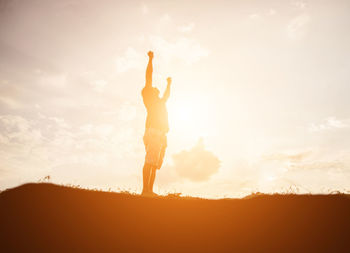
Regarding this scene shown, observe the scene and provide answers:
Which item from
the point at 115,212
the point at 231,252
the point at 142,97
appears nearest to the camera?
the point at 231,252

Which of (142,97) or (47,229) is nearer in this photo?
(47,229)

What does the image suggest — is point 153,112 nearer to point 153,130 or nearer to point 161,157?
point 153,130

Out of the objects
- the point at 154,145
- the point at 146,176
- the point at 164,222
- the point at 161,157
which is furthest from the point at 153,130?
the point at 164,222

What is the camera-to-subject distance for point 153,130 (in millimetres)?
10117

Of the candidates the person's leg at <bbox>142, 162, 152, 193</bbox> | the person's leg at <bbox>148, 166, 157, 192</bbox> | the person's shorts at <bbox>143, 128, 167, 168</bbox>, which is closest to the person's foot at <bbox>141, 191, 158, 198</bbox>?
the person's leg at <bbox>142, 162, 152, 193</bbox>

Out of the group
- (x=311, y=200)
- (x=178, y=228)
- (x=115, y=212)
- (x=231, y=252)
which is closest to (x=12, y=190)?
(x=115, y=212)

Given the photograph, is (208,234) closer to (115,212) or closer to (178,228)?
(178,228)

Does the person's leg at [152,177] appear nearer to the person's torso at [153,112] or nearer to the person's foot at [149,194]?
the person's foot at [149,194]

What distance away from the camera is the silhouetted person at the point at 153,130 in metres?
9.73

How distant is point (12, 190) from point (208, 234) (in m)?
5.49

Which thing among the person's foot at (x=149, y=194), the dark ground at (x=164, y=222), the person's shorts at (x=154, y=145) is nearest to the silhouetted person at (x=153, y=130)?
the person's shorts at (x=154, y=145)

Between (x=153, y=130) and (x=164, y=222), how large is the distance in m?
4.02

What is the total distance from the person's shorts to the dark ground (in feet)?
7.81

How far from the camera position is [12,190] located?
7727 mm
